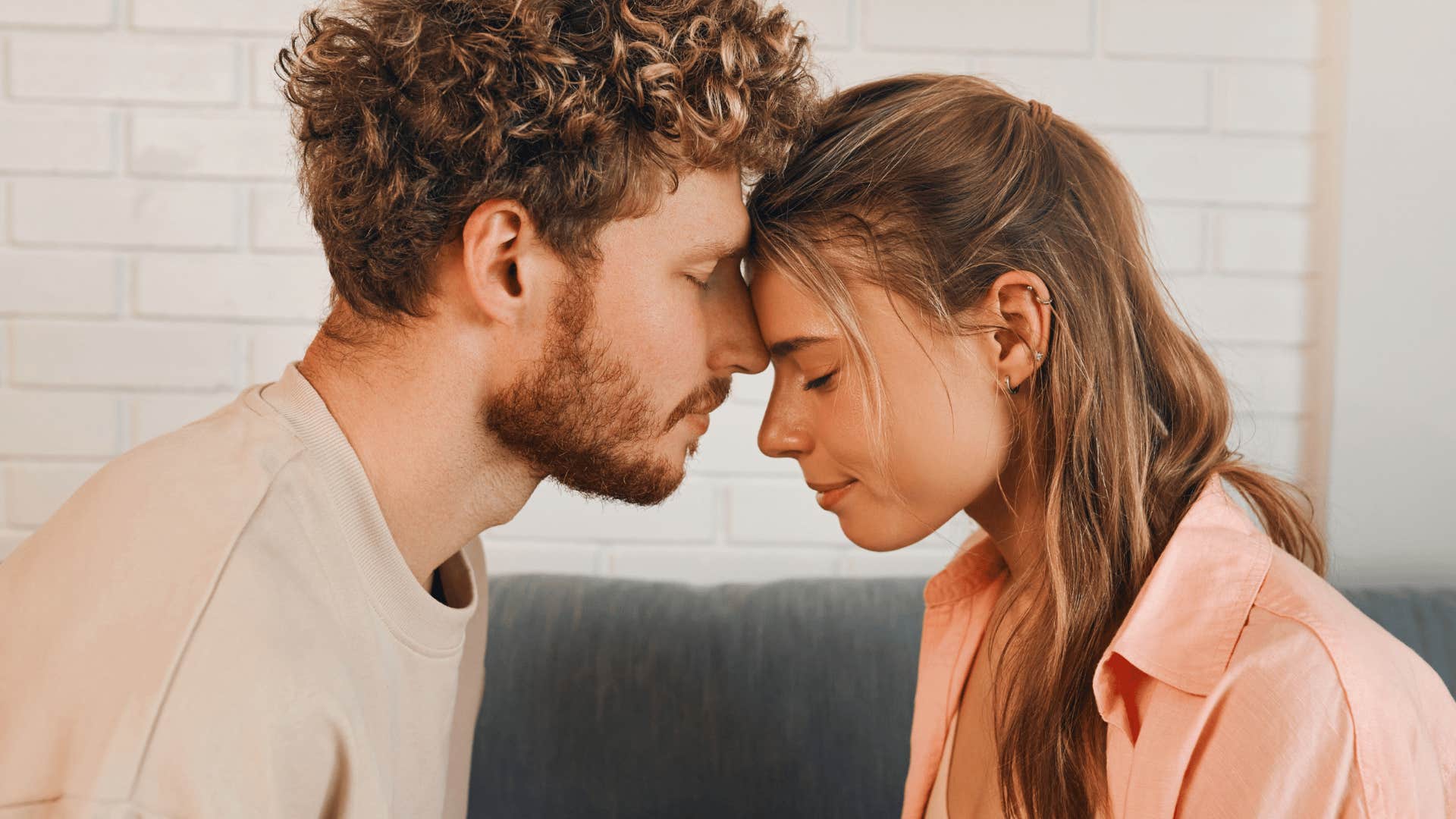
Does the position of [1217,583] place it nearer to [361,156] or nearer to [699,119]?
[699,119]

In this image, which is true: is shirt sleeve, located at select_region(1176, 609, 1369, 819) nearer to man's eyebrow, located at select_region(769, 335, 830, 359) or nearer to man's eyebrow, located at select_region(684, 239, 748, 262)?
man's eyebrow, located at select_region(769, 335, 830, 359)

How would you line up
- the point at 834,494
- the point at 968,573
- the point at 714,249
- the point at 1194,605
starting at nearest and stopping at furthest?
1. the point at 1194,605
2. the point at 714,249
3. the point at 834,494
4. the point at 968,573

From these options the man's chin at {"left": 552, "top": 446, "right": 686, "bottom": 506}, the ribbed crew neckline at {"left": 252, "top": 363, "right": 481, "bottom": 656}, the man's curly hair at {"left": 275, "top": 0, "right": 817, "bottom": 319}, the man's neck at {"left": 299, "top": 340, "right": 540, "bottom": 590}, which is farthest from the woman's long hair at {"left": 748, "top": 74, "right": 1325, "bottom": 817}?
the ribbed crew neckline at {"left": 252, "top": 363, "right": 481, "bottom": 656}

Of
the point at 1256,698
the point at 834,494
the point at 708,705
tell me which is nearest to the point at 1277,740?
the point at 1256,698

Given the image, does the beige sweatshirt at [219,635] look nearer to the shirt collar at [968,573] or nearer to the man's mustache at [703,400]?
the man's mustache at [703,400]

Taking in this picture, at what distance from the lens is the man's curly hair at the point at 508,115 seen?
37.9 inches

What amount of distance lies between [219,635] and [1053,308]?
29.6 inches

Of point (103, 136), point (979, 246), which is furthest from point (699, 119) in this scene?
point (103, 136)

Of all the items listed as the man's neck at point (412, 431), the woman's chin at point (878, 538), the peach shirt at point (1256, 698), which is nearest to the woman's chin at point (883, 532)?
the woman's chin at point (878, 538)

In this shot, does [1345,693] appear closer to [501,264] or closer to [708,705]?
[501,264]

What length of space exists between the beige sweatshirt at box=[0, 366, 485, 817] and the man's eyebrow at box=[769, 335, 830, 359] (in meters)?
0.41

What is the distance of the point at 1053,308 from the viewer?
103cm

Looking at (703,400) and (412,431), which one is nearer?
(412,431)

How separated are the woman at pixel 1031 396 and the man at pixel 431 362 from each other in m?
0.10
